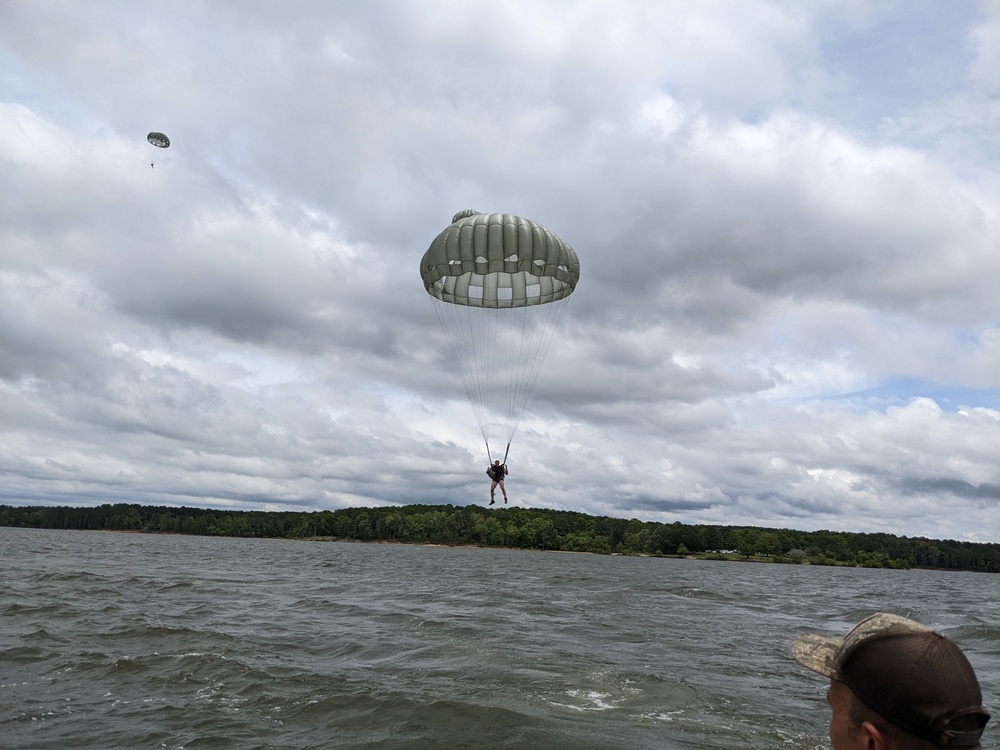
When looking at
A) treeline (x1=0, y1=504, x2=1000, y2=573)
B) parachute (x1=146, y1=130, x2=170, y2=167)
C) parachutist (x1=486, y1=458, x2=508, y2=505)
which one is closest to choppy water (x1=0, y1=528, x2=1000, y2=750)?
parachutist (x1=486, y1=458, x2=508, y2=505)

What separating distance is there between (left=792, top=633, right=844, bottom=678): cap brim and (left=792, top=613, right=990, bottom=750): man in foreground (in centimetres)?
9

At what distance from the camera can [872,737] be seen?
Result: 106 inches

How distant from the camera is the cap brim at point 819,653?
297 cm

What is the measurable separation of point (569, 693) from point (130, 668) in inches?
329

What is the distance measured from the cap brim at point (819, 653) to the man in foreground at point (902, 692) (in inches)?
3.5

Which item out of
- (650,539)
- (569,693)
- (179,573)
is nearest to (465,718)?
(569,693)

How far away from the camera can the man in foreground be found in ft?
8.24

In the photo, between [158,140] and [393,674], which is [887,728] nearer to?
[393,674]

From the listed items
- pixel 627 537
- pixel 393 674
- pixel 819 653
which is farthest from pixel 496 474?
pixel 627 537

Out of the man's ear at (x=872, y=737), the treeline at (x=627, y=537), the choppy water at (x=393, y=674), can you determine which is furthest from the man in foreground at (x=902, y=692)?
the treeline at (x=627, y=537)

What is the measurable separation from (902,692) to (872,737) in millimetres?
257

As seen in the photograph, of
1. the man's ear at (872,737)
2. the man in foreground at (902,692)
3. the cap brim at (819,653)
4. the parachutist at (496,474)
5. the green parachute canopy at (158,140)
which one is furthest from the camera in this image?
the green parachute canopy at (158,140)

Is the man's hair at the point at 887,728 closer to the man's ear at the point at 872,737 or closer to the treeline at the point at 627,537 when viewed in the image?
the man's ear at the point at 872,737

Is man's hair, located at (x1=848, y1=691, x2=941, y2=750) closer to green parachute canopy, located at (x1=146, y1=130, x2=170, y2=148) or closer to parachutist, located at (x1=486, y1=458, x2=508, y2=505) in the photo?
parachutist, located at (x1=486, y1=458, x2=508, y2=505)
